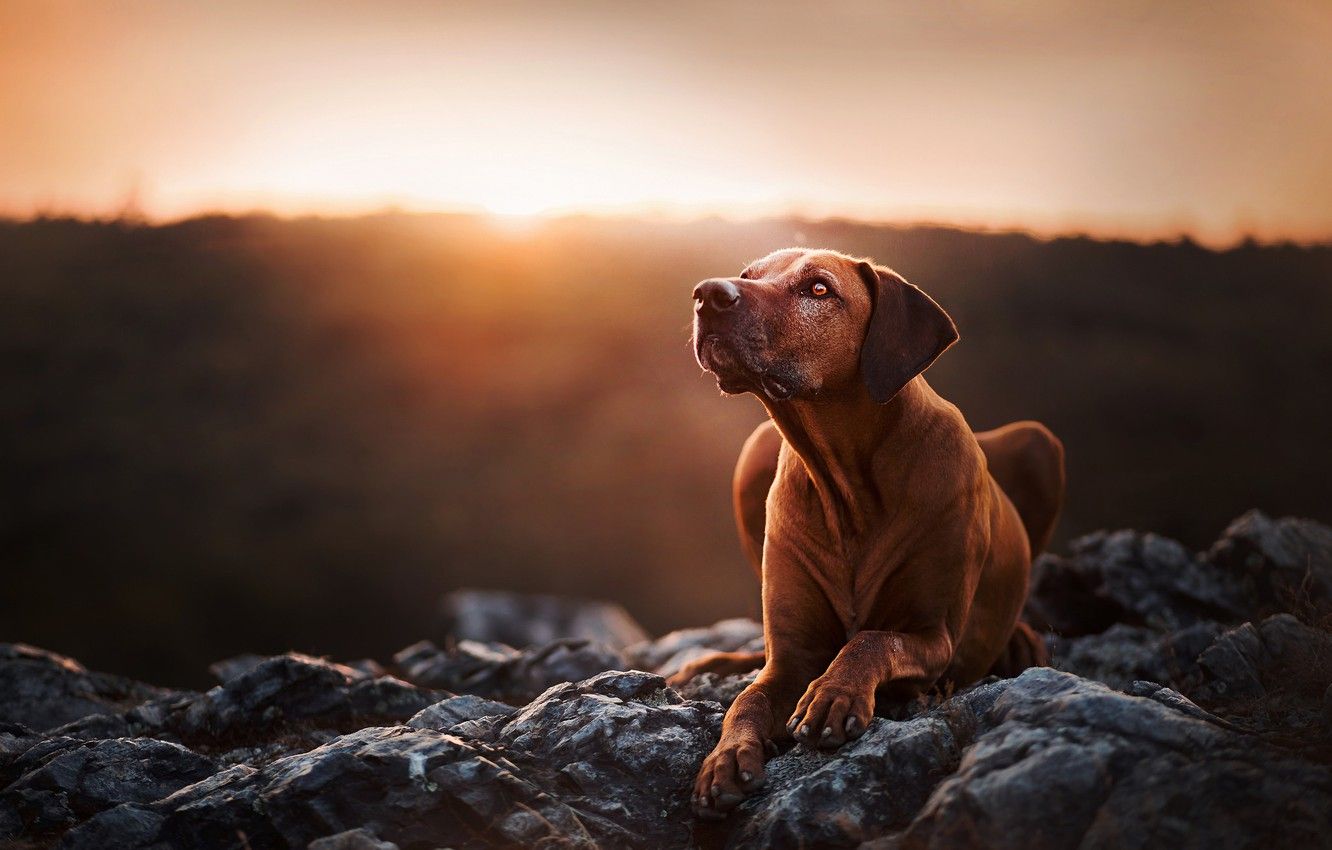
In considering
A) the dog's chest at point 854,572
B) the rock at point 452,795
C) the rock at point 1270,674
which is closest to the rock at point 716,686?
the dog's chest at point 854,572

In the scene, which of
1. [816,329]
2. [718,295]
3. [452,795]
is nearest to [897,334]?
[816,329]

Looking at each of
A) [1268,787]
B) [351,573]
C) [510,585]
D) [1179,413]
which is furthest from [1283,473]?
[1268,787]

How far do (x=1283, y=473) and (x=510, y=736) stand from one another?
76.2ft

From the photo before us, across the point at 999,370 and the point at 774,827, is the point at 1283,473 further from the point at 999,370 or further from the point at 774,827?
the point at 774,827

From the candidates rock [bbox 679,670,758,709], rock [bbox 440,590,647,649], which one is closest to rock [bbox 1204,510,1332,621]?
rock [bbox 679,670,758,709]

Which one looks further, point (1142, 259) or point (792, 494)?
point (1142, 259)

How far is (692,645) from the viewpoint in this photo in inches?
404

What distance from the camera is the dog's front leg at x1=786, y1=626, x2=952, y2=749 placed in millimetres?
3945

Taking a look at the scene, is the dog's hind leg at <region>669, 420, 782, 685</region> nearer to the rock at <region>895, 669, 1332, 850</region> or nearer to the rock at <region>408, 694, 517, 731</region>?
the rock at <region>408, 694, 517, 731</region>

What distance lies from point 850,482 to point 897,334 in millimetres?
720

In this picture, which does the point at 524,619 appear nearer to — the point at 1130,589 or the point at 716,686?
the point at 1130,589

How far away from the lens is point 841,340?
4703mm

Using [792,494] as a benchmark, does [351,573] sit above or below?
below

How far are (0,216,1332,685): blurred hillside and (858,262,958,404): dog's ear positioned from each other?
17.1 meters
